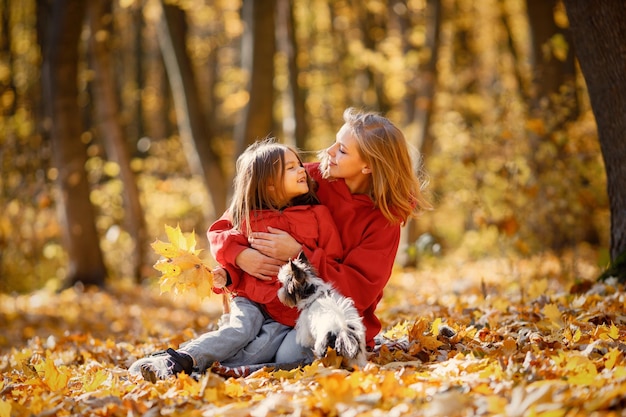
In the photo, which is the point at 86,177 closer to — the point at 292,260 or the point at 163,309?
the point at 163,309

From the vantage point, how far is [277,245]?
388 centimetres

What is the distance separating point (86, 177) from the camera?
11242mm

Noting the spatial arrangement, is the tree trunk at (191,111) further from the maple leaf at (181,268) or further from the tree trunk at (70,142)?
the maple leaf at (181,268)

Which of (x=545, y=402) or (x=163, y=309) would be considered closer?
(x=545, y=402)

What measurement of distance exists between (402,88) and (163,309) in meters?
7.15

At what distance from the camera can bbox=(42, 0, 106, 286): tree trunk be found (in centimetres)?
1034

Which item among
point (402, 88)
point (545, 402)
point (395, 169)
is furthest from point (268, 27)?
point (545, 402)

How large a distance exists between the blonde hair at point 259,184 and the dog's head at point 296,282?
1.49 ft

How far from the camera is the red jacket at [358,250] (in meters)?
3.81

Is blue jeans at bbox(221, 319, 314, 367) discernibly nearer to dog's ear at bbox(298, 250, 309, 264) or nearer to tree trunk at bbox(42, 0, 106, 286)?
dog's ear at bbox(298, 250, 309, 264)

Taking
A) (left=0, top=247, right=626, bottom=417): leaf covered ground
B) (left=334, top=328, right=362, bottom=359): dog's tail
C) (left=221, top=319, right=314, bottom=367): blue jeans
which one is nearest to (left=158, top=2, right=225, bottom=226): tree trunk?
(left=0, top=247, right=626, bottom=417): leaf covered ground

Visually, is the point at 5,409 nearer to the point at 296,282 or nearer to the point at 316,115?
the point at 296,282

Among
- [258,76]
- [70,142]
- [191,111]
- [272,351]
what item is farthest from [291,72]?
[272,351]

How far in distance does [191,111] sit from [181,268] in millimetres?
8300
